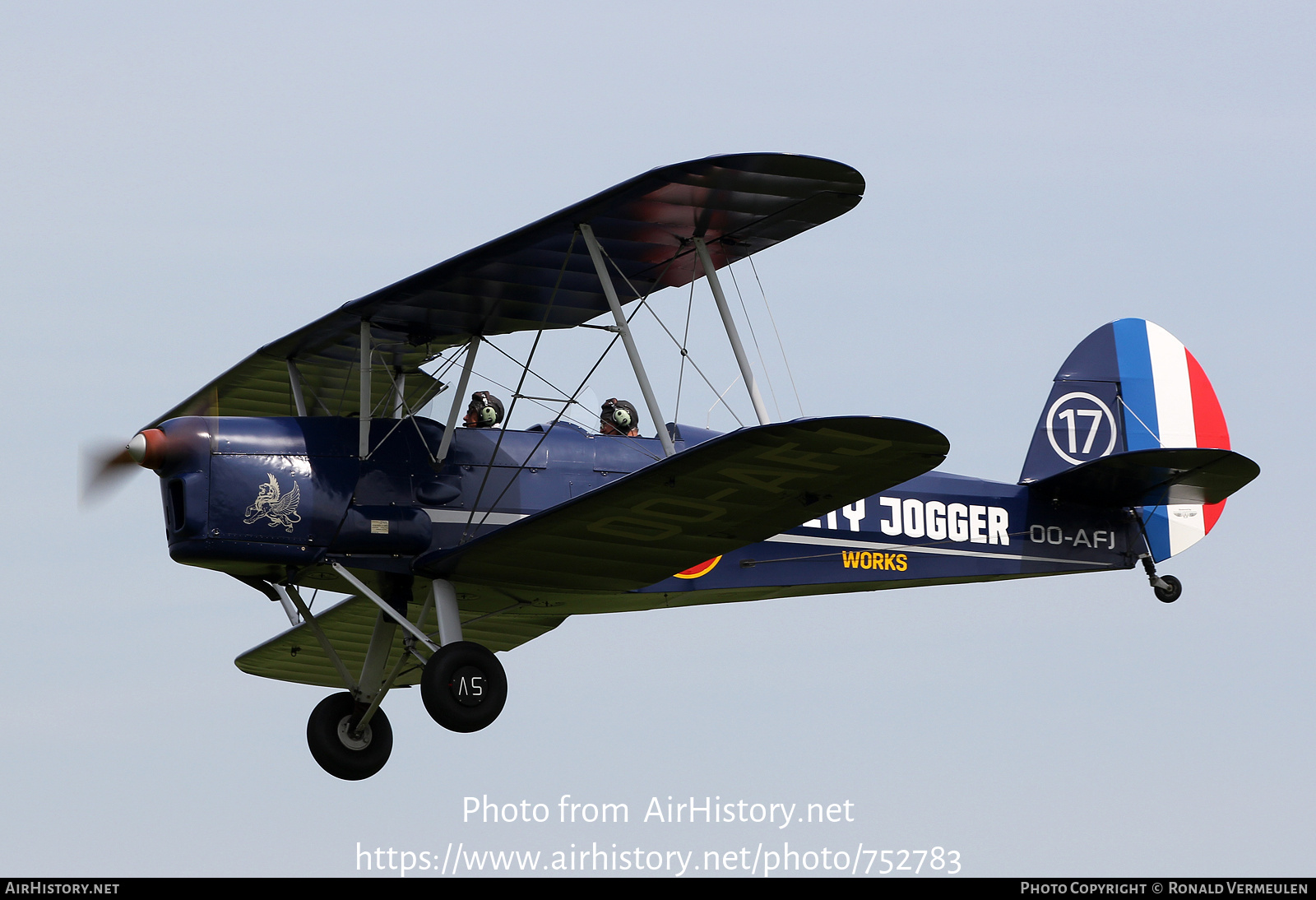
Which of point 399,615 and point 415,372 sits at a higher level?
point 415,372

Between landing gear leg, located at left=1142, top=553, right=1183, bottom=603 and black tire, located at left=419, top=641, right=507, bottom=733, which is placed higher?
landing gear leg, located at left=1142, top=553, right=1183, bottom=603

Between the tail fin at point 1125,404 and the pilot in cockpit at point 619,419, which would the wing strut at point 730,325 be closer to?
the pilot in cockpit at point 619,419

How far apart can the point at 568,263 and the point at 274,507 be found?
7.93 ft

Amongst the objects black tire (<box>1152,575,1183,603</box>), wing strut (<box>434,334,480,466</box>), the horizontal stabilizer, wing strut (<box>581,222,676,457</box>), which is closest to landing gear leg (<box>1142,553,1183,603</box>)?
black tire (<box>1152,575,1183,603</box>)

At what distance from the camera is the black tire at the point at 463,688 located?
11195mm

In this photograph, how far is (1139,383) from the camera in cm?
1548

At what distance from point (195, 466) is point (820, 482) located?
3851 millimetres

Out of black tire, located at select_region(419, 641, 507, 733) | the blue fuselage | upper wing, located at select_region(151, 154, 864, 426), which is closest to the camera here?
upper wing, located at select_region(151, 154, 864, 426)

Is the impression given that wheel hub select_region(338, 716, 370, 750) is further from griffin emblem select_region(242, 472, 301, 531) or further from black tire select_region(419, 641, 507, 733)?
griffin emblem select_region(242, 472, 301, 531)

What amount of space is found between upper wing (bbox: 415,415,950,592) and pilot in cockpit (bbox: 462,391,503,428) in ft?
3.71

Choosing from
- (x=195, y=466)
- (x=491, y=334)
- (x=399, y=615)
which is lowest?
(x=399, y=615)

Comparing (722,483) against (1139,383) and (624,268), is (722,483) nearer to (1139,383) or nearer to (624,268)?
(624,268)

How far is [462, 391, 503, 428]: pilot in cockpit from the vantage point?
12.6m
